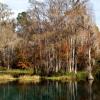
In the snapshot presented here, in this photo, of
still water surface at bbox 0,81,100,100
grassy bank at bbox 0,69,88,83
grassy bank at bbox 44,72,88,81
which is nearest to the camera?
still water surface at bbox 0,81,100,100

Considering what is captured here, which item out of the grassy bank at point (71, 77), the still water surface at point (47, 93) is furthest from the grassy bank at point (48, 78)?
the still water surface at point (47, 93)

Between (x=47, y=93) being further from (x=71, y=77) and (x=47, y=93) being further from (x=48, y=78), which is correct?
(x=71, y=77)

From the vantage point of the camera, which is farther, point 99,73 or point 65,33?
point 65,33

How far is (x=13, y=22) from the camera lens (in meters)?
82.2

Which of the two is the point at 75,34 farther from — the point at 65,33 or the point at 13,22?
the point at 13,22

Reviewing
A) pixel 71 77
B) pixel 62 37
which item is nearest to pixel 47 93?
pixel 71 77

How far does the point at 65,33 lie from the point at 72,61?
451 cm

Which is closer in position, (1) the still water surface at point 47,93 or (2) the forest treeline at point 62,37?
(1) the still water surface at point 47,93

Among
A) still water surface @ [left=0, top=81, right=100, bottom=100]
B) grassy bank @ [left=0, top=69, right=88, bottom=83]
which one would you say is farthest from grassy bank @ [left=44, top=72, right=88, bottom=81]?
still water surface @ [left=0, top=81, right=100, bottom=100]

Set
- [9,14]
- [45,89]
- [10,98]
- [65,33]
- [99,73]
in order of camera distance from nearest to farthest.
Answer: [10,98]
[45,89]
[99,73]
[65,33]
[9,14]

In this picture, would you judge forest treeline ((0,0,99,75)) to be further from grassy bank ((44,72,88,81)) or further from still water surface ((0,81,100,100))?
still water surface ((0,81,100,100))

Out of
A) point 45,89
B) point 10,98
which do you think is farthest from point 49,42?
point 10,98

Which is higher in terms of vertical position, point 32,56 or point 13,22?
point 13,22

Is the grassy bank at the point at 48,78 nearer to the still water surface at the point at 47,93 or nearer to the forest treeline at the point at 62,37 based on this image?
the forest treeline at the point at 62,37
